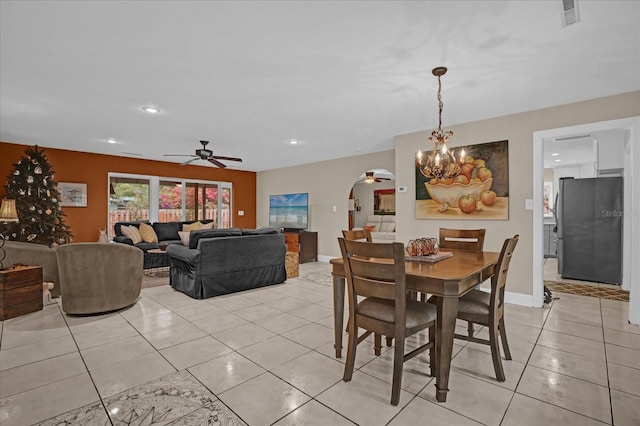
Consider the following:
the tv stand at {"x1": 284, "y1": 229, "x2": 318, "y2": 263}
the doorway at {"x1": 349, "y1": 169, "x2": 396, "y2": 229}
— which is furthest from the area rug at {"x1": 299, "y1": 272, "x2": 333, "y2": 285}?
the doorway at {"x1": 349, "y1": 169, "x2": 396, "y2": 229}

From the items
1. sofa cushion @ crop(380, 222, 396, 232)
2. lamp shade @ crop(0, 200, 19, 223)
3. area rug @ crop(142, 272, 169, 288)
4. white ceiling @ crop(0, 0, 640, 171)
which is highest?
white ceiling @ crop(0, 0, 640, 171)

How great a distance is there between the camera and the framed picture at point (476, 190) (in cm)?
398

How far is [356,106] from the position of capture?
3729mm

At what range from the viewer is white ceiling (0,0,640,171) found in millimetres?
1983

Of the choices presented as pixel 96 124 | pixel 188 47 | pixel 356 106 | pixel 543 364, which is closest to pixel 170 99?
pixel 188 47

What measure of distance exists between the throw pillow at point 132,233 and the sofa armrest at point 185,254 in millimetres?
2350

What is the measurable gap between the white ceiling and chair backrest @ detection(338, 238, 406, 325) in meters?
1.51

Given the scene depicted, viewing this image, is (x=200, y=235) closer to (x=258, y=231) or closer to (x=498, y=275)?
(x=258, y=231)

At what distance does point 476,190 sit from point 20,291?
222 inches

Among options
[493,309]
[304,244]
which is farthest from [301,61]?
[304,244]

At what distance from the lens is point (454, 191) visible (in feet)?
14.3

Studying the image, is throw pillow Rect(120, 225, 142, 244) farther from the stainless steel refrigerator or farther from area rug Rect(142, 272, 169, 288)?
the stainless steel refrigerator

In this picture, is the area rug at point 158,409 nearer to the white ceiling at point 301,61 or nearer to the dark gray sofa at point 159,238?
the white ceiling at point 301,61

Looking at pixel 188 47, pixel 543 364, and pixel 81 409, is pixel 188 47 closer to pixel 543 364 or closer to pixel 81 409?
pixel 81 409
